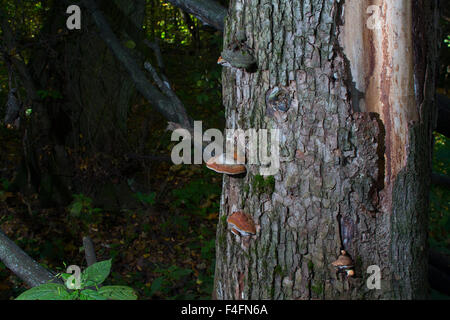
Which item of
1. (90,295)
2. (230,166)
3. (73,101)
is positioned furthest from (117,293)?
(73,101)

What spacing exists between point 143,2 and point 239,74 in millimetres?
4812

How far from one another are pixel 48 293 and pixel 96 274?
0.24 m

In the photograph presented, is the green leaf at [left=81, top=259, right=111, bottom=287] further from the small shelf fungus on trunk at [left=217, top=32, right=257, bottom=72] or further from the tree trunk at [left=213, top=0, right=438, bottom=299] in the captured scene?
the small shelf fungus on trunk at [left=217, top=32, right=257, bottom=72]

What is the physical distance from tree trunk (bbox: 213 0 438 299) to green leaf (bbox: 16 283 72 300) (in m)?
1.02

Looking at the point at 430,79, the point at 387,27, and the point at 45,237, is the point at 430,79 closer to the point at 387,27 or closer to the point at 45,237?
the point at 387,27

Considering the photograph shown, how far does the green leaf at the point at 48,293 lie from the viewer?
1.77m

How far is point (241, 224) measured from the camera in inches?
71.7

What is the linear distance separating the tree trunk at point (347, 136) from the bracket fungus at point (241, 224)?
93 millimetres

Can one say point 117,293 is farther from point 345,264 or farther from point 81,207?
point 81,207

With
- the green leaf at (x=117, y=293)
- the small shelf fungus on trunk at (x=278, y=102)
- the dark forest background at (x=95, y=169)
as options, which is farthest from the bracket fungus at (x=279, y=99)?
the dark forest background at (x=95, y=169)

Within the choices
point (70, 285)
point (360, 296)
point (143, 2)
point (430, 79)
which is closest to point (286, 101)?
point (430, 79)

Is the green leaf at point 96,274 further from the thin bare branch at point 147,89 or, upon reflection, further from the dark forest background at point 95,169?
the dark forest background at point 95,169

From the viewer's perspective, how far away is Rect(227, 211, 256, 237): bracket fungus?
1815 millimetres

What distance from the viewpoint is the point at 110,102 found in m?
6.25
